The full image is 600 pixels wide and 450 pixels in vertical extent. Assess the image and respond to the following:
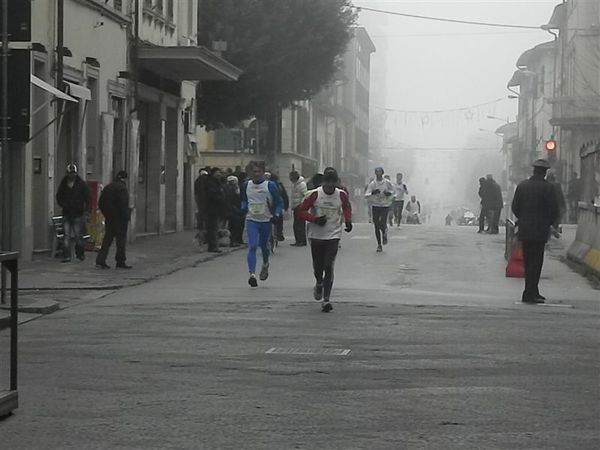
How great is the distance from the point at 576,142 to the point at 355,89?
49.4 metres

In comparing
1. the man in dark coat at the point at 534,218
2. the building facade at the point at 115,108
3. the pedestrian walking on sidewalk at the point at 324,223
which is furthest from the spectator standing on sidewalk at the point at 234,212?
the pedestrian walking on sidewalk at the point at 324,223

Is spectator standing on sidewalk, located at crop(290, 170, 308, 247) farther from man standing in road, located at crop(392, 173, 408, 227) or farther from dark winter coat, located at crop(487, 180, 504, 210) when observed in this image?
man standing in road, located at crop(392, 173, 408, 227)

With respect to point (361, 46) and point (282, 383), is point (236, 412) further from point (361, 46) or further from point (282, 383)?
point (361, 46)

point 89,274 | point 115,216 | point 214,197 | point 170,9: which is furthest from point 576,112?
point 89,274

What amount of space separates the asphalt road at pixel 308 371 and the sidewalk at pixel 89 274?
19.9 inches

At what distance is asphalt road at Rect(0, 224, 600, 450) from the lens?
26.5 feet

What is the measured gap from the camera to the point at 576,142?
61.6 metres

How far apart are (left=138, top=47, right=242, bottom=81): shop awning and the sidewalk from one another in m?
4.46

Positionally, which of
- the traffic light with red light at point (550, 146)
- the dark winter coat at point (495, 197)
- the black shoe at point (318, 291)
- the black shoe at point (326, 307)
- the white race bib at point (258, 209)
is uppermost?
the traffic light with red light at point (550, 146)

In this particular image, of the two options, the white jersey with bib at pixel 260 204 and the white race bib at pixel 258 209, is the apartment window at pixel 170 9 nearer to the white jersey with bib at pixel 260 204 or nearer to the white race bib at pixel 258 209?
the white jersey with bib at pixel 260 204

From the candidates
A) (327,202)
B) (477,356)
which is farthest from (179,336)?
(327,202)

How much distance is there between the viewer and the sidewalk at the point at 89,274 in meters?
17.6

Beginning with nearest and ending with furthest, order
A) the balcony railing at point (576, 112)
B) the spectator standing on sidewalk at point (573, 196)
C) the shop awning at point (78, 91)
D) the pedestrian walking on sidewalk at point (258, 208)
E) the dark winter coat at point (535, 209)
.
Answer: the dark winter coat at point (535, 209)
the pedestrian walking on sidewalk at point (258, 208)
the shop awning at point (78, 91)
the spectator standing on sidewalk at point (573, 196)
the balcony railing at point (576, 112)

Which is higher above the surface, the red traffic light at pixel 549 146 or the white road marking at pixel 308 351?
the red traffic light at pixel 549 146
